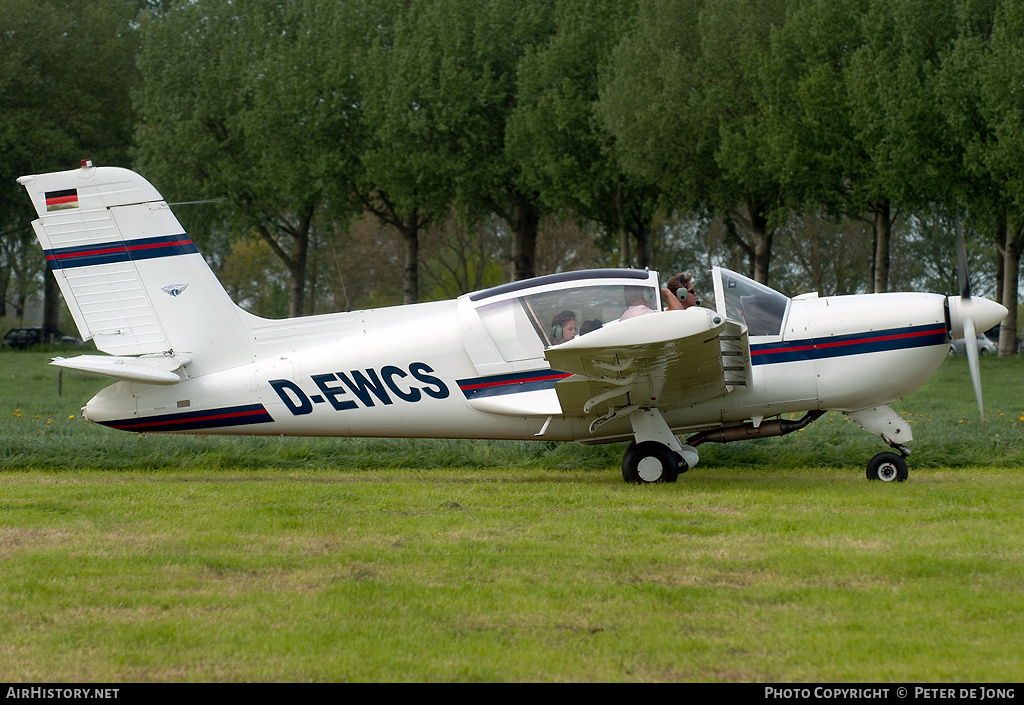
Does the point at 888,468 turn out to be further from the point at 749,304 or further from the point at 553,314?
the point at 553,314

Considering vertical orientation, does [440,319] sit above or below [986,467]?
above

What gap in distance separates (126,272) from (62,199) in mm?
909

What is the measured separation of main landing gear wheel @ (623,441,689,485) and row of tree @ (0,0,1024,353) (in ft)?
31.3

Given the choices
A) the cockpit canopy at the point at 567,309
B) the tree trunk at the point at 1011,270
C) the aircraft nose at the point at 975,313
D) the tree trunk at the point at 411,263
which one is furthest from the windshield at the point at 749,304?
the tree trunk at the point at 411,263

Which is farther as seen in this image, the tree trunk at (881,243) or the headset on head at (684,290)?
the tree trunk at (881,243)

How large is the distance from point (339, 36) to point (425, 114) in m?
7.03

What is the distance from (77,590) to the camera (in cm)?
536

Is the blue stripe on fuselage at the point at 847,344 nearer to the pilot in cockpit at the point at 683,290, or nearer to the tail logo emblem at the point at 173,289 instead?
the pilot in cockpit at the point at 683,290

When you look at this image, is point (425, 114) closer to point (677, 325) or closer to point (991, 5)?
point (991, 5)

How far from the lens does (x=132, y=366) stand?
9352 millimetres

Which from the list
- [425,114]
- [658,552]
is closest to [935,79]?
[425,114]

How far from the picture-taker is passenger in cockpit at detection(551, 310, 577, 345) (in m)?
9.16

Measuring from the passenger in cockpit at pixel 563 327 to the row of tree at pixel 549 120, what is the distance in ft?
29.8

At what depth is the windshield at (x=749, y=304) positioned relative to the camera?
362 inches
